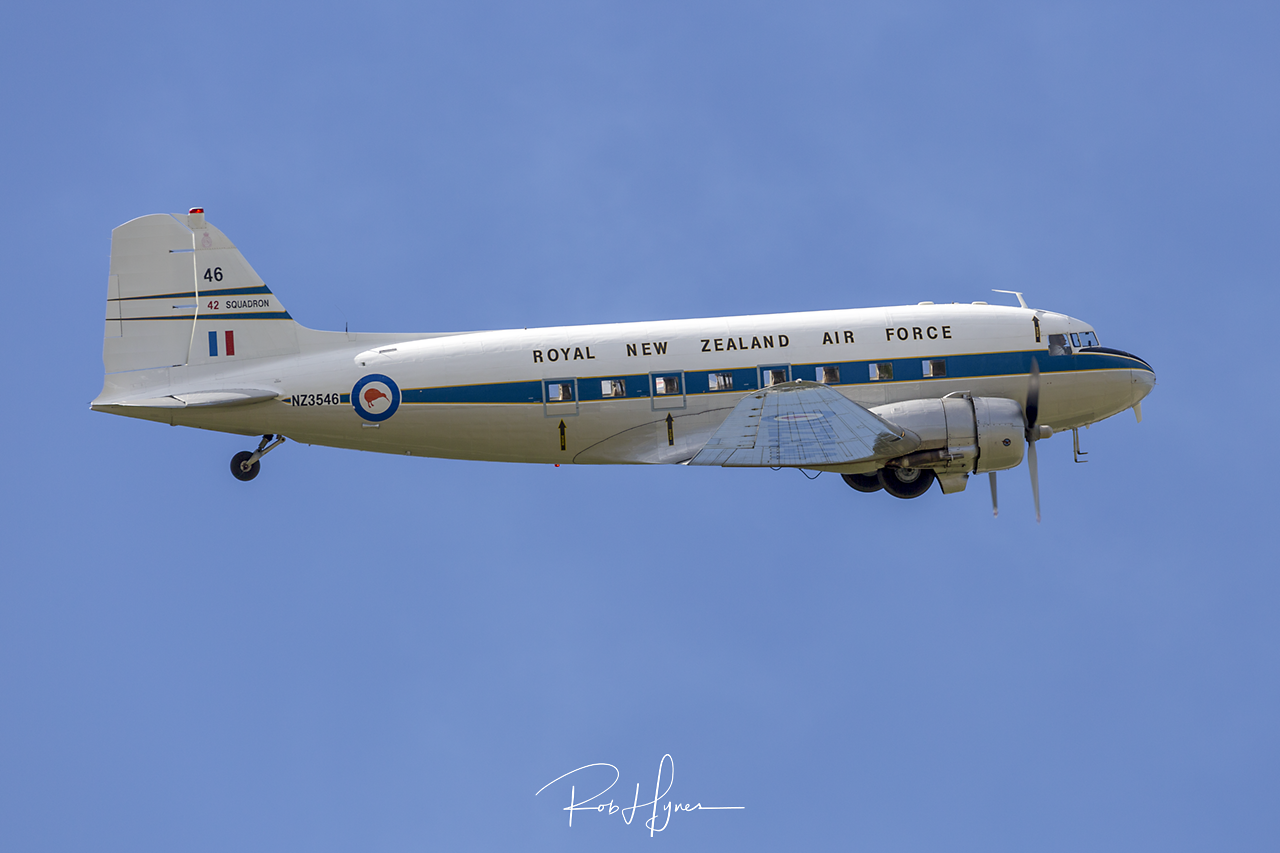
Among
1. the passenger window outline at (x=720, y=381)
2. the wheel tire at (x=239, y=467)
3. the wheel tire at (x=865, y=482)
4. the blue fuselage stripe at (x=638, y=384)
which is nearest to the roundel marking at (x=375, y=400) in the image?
the blue fuselage stripe at (x=638, y=384)

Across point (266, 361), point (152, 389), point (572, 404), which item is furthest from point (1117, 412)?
point (152, 389)

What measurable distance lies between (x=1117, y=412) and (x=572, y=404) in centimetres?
1198

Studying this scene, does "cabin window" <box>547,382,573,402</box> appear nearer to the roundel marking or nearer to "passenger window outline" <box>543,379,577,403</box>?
"passenger window outline" <box>543,379,577,403</box>

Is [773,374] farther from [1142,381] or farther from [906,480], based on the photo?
[1142,381]

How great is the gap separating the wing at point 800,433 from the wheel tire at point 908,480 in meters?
1.06

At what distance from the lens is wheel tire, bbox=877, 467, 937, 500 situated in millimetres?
26078

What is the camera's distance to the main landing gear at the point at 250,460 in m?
26.0

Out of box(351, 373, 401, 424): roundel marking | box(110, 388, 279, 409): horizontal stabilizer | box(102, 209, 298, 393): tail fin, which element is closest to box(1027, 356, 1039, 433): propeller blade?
box(351, 373, 401, 424): roundel marking

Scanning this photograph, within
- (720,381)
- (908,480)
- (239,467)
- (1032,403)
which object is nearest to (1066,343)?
(1032,403)

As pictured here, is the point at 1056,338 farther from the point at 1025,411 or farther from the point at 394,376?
the point at 394,376

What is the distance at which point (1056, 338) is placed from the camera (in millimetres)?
26812

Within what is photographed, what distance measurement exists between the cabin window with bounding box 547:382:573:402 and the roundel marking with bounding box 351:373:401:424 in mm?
3063

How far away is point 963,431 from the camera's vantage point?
2508cm

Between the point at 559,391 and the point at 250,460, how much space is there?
664 centimetres
